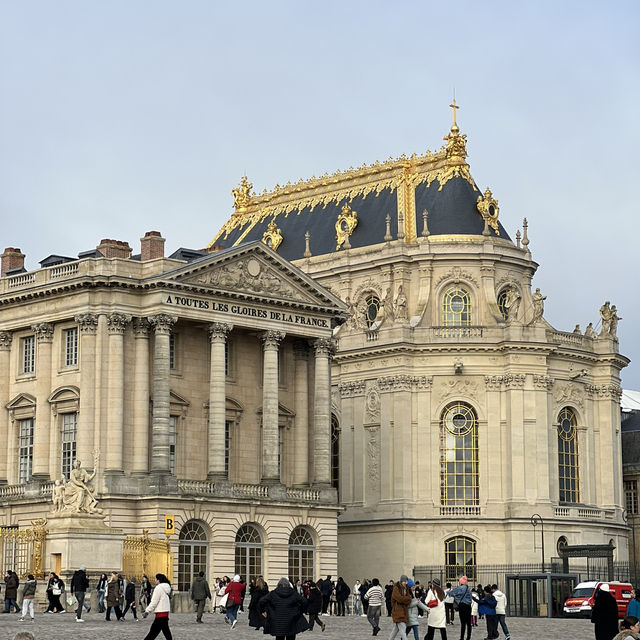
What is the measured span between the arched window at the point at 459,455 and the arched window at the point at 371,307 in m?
8.07

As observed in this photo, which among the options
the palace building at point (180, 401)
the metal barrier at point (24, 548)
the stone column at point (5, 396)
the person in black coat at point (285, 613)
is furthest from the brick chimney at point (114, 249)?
the person in black coat at point (285, 613)

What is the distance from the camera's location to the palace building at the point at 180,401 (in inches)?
2623

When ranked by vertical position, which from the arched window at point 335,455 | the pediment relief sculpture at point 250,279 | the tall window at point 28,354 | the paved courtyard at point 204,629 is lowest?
the paved courtyard at point 204,629

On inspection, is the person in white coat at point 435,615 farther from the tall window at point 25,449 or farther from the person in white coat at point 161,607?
the tall window at point 25,449

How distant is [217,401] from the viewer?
69.2m

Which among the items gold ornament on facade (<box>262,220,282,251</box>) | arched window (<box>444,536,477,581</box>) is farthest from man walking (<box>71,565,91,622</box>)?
gold ornament on facade (<box>262,220,282,251</box>)

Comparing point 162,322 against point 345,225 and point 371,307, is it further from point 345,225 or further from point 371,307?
point 345,225

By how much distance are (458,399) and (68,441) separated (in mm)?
25806

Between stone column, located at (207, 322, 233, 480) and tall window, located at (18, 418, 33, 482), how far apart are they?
25.8 feet

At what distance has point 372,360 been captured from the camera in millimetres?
87938

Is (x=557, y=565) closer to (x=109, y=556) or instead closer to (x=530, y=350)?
(x=530, y=350)

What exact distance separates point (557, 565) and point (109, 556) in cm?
2979

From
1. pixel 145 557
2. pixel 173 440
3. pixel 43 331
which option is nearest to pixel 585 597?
pixel 145 557

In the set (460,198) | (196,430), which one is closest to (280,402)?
(196,430)
